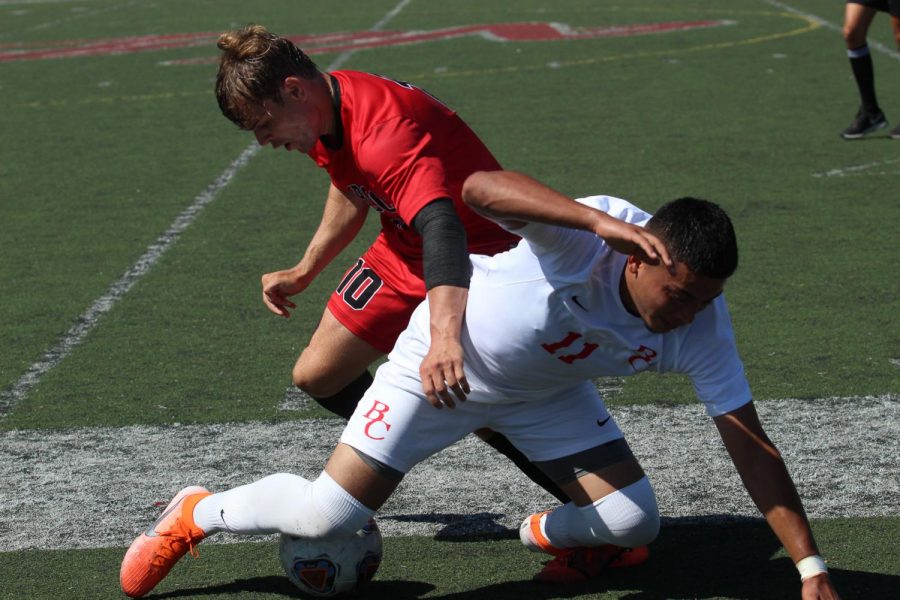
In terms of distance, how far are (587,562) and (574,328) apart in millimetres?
862

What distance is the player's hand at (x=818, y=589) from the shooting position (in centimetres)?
319

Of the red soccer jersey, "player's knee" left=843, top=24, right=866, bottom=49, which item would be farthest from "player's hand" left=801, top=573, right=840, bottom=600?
"player's knee" left=843, top=24, right=866, bottom=49

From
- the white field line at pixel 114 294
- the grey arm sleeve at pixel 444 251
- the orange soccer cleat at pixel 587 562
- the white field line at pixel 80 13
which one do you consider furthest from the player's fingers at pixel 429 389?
the white field line at pixel 80 13

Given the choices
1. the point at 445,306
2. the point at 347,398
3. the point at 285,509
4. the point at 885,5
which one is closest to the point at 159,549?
the point at 285,509

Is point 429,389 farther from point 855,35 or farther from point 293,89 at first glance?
point 855,35

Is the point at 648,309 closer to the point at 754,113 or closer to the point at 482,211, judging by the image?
the point at 482,211

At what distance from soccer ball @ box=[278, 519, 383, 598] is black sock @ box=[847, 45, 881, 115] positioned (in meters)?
7.17

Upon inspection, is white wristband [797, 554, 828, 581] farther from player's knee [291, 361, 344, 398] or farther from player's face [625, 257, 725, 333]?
player's knee [291, 361, 344, 398]

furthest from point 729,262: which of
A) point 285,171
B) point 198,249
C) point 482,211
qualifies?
point 285,171

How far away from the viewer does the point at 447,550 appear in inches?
163

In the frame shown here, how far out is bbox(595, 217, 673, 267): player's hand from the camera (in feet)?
9.87

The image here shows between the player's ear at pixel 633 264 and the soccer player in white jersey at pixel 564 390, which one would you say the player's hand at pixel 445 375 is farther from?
the player's ear at pixel 633 264

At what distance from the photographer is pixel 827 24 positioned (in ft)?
55.1

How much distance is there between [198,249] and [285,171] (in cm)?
221
